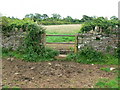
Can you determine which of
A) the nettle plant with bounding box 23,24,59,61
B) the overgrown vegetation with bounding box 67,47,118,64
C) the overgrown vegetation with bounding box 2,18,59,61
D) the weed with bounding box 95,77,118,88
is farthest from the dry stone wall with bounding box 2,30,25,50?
the weed with bounding box 95,77,118,88

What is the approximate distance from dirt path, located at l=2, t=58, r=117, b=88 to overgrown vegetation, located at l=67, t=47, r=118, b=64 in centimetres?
43

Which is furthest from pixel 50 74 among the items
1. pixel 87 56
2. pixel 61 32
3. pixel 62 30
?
pixel 62 30

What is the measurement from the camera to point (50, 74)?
6.52 metres

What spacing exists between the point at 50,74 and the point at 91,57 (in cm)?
247

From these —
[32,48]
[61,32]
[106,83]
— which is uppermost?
[61,32]

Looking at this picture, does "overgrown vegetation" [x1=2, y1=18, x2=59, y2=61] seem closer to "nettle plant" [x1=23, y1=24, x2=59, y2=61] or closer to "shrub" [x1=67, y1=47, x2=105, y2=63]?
"nettle plant" [x1=23, y1=24, x2=59, y2=61]

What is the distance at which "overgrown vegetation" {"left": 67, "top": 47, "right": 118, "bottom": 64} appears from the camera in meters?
8.08

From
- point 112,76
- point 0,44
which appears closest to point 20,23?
point 0,44

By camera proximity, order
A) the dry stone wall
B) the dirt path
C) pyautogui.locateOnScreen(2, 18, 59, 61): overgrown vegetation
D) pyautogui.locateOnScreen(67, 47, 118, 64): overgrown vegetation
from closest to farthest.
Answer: the dirt path → pyautogui.locateOnScreen(67, 47, 118, 64): overgrown vegetation → pyautogui.locateOnScreen(2, 18, 59, 61): overgrown vegetation → the dry stone wall

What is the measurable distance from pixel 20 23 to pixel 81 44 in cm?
322

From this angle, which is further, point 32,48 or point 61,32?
point 61,32

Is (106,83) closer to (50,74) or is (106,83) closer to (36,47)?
(50,74)

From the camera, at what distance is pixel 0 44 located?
963cm

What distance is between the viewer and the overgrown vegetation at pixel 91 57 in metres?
8.08
